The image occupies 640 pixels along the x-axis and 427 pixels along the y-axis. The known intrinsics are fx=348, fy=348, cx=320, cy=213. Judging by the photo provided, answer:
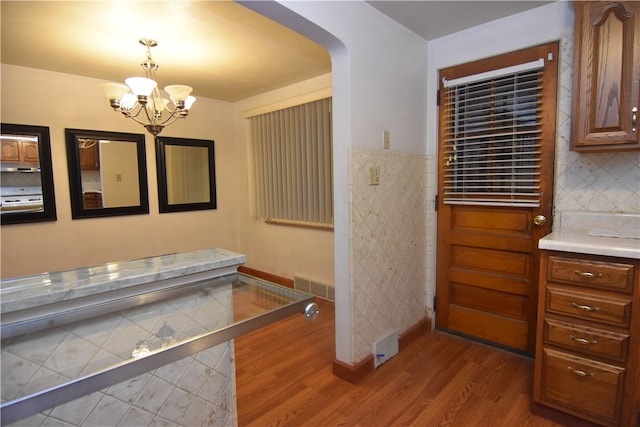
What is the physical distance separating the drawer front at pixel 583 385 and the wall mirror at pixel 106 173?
377 cm

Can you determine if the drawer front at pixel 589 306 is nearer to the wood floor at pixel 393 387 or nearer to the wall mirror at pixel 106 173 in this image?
the wood floor at pixel 393 387

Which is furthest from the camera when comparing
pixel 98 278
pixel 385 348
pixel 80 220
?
pixel 80 220

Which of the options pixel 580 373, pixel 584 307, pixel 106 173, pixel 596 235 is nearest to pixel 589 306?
pixel 584 307

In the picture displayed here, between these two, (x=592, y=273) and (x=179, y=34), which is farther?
(x=179, y=34)

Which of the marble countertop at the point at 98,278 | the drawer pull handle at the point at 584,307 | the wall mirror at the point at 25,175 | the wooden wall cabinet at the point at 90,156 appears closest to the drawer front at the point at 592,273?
the drawer pull handle at the point at 584,307

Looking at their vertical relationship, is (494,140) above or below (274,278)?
above

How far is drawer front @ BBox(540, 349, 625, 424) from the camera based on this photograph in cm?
159

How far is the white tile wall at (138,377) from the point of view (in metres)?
0.86

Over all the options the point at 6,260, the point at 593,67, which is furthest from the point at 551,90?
the point at 6,260

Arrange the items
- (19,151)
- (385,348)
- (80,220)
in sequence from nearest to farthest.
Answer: (385,348), (19,151), (80,220)

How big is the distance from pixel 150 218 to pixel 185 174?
0.65 m

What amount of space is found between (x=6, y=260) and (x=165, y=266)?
9.71 ft

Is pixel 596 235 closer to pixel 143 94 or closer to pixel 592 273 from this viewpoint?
pixel 592 273

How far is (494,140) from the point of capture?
2.40 meters
